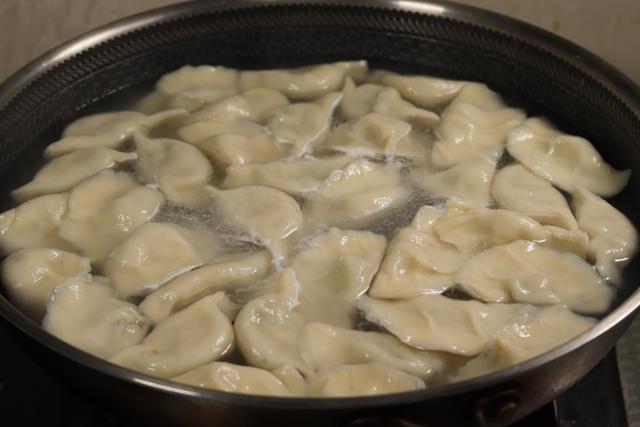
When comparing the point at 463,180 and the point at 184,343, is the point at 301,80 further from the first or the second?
the point at 184,343

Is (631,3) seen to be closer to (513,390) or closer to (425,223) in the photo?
(425,223)

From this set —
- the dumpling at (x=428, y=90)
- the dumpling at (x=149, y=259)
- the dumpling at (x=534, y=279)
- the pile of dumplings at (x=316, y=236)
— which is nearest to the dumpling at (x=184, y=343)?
the pile of dumplings at (x=316, y=236)

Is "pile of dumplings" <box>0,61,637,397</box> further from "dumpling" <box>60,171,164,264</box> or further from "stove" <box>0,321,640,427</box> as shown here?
"stove" <box>0,321,640,427</box>

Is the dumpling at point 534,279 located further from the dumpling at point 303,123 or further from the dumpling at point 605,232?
the dumpling at point 303,123

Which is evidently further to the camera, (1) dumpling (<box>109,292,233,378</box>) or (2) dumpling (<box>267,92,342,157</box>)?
(2) dumpling (<box>267,92,342,157</box>)

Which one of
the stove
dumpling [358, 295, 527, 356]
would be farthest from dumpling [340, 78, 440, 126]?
the stove

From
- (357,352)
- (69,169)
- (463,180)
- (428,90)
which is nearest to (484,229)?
(463,180)

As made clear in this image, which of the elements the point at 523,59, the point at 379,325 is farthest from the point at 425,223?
the point at 523,59
